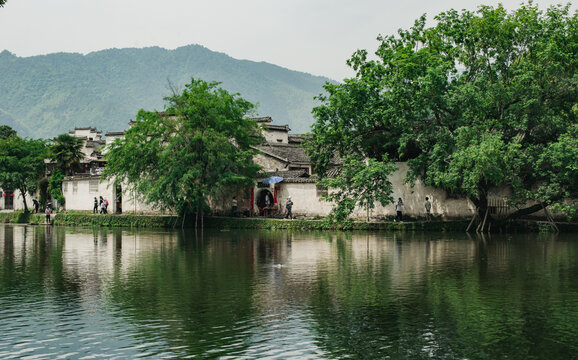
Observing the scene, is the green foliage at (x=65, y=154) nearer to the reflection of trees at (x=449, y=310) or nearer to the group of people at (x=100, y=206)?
the group of people at (x=100, y=206)

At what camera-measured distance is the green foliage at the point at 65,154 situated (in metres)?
53.6

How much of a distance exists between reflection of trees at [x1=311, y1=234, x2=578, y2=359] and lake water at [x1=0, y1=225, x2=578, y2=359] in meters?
0.03

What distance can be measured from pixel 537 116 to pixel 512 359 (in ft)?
77.4

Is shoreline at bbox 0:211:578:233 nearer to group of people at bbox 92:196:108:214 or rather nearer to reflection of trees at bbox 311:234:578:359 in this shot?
group of people at bbox 92:196:108:214

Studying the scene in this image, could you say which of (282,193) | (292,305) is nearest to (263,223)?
(282,193)

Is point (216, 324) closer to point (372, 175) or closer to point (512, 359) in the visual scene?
point (512, 359)

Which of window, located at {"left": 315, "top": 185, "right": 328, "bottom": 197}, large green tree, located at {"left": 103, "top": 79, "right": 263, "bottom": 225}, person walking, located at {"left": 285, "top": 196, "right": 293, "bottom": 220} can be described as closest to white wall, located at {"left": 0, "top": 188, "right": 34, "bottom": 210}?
large green tree, located at {"left": 103, "top": 79, "right": 263, "bottom": 225}

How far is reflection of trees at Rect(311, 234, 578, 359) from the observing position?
8.99 metres

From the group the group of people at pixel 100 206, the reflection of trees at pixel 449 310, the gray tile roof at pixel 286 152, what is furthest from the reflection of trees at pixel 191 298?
the group of people at pixel 100 206

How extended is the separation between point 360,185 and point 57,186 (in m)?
32.0

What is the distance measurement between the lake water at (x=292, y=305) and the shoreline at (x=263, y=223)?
9.98m

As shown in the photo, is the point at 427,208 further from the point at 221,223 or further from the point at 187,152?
the point at 187,152

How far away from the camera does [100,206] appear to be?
160ft

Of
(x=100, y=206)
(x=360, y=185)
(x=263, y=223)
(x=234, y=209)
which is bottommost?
(x=263, y=223)
